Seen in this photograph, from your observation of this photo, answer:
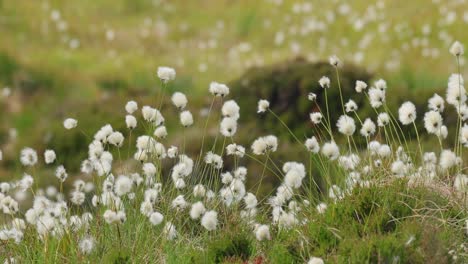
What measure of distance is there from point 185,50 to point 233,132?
13.6 metres

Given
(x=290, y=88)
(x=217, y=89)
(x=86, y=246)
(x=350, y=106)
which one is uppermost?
(x=217, y=89)

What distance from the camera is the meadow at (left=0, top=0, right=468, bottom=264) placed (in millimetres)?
4312

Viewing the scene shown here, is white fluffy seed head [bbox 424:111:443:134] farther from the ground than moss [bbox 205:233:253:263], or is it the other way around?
white fluffy seed head [bbox 424:111:443:134]

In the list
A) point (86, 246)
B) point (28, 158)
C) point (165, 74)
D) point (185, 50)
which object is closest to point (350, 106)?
point (165, 74)

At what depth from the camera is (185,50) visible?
18.1 metres

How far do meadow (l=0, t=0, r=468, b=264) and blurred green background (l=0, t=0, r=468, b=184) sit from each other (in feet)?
0.14

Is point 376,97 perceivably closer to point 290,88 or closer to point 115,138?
point 115,138

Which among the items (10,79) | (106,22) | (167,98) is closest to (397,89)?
(167,98)

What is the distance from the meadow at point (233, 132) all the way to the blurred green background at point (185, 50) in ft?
0.14

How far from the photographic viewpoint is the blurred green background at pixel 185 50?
12.0m

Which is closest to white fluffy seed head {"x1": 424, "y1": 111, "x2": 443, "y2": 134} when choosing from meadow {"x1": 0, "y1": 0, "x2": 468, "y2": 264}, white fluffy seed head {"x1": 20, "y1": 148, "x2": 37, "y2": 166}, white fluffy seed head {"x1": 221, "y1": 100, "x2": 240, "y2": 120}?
meadow {"x1": 0, "y1": 0, "x2": 468, "y2": 264}

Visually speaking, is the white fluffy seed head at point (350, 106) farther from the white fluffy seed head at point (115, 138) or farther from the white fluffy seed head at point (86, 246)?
the white fluffy seed head at point (86, 246)

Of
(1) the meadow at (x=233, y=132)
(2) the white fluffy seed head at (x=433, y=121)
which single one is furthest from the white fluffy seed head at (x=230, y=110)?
(2) the white fluffy seed head at (x=433, y=121)

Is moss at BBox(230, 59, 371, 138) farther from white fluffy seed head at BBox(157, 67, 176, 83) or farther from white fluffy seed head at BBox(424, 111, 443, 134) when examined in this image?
white fluffy seed head at BBox(424, 111, 443, 134)
